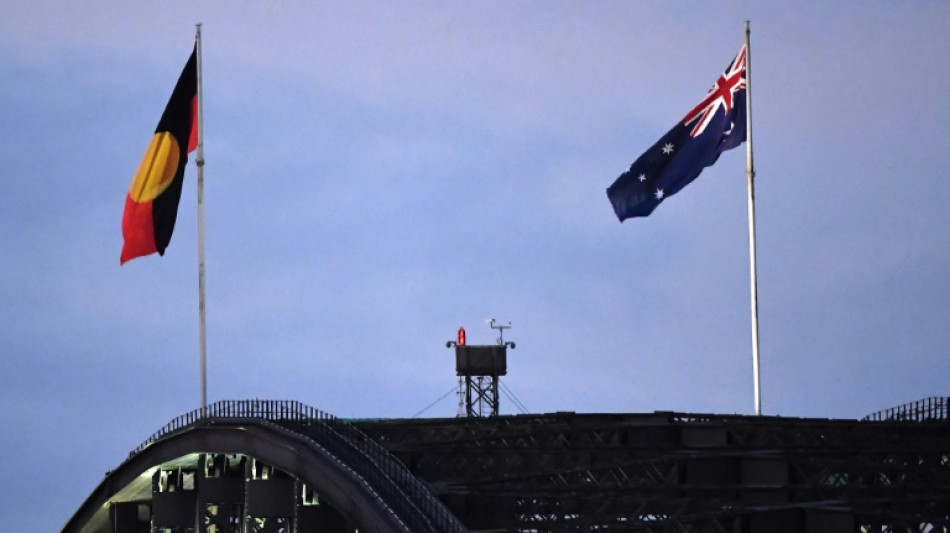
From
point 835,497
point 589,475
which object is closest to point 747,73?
point 589,475

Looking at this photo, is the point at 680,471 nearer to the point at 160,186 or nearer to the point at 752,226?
the point at 752,226

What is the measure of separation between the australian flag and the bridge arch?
1750cm

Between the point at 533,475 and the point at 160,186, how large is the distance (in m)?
18.3

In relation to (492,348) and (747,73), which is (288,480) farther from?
(492,348)

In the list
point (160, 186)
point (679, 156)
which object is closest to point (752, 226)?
point (679, 156)

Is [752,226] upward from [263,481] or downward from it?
upward

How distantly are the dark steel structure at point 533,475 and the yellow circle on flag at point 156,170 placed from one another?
28.4ft

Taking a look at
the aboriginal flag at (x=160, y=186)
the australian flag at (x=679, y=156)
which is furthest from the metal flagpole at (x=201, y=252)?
the australian flag at (x=679, y=156)

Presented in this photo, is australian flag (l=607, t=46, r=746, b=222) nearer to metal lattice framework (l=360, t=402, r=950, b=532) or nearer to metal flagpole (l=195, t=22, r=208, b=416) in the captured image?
metal lattice framework (l=360, t=402, r=950, b=532)

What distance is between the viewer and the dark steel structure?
4481 centimetres

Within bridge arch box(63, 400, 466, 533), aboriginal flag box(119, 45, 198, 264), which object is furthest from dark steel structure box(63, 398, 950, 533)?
aboriginal flag box(119, 45, 198, 264)

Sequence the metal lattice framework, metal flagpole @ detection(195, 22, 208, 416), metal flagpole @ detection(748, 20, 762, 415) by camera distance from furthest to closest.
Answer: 1. metal flagpole @ detection(748, 20, 762, 415)
2. metal flagpole @ detection(195, 22, 208, 416)
3. the metal lattice framework

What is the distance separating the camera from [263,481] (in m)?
53.2

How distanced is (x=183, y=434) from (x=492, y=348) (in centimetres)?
3782
